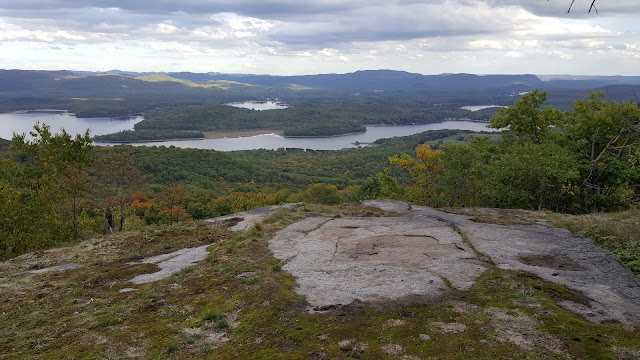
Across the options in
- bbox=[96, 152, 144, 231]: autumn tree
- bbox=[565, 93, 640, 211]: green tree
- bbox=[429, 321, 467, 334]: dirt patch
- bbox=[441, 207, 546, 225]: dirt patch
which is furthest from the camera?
bbox=[565, 93, 640, 211]: green tree

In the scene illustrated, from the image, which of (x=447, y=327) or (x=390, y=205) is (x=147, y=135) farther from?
(x=447, y=327)

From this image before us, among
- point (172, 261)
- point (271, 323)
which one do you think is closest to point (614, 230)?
point (271, 323)

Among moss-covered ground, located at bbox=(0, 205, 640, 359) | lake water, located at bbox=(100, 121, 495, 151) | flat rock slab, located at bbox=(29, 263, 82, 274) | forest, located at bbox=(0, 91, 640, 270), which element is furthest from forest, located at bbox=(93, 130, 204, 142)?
moss-covered ground, located at bbox=(0, 205, 640, 359)

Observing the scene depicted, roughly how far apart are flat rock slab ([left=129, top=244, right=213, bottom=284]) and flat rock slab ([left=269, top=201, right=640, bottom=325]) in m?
3.02

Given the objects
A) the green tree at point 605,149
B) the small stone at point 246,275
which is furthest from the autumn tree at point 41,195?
the green tree at point 605,149

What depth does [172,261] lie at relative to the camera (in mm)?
15508

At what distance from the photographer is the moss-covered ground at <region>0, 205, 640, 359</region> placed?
7297 mm

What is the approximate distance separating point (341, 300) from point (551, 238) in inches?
388

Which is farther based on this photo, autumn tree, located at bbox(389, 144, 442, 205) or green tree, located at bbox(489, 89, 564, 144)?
autumn tree, located at bbox(389, 144, 442, 205)

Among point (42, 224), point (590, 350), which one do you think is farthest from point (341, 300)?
point (42, 224)

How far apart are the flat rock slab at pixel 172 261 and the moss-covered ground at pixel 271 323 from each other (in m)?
0.83

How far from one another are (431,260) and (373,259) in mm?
1825

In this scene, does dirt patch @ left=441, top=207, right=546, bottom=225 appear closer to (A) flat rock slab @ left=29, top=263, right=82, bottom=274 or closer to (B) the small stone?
(B) the small stone

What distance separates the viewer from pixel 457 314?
873cm
